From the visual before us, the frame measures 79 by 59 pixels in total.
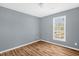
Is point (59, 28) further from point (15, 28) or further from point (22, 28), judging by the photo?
point (15, 28)

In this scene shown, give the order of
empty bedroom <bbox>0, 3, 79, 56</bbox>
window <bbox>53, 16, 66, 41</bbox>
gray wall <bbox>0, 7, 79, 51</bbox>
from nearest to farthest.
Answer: empty bedroom <bbox>0, 3, 79, 56</bbox>
gray wall <bbox>0, 7, 79, 51</bbox>
window <bbox>53, 16, 66, 41</bbox>

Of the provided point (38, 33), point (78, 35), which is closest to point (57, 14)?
point (78, 35)

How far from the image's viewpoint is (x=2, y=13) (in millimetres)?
3346

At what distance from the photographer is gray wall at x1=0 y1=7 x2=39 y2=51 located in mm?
3354

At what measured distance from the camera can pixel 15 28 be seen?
397 cm

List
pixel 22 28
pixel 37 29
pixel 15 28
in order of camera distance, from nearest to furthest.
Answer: pixel 15 28 → pixel 22 28 → pixel 37 29

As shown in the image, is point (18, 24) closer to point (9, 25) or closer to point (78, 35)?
point (9, 25)

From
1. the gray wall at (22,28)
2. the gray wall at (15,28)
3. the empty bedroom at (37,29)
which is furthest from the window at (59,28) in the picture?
the gray wall at (15,28)

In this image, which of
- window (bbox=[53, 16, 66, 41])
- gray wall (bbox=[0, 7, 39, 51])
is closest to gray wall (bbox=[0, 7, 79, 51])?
gray wall (bbox=[0, 7, 39, 51])

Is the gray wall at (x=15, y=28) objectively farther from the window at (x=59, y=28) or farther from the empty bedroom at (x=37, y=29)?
the window at (x=59, y=28)

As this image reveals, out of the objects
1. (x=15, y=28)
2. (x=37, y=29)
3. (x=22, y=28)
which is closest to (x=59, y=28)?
(x=37, y=29)

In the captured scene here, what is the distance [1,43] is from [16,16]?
5.25ft

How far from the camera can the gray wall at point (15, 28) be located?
11.0ft

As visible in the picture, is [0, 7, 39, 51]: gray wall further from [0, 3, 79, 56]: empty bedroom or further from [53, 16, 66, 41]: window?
[53, 16, 66, 41]: window
